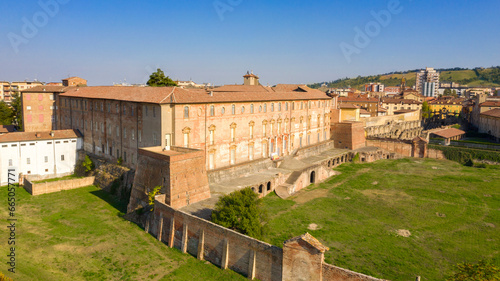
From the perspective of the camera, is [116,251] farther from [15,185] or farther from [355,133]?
[355,133]

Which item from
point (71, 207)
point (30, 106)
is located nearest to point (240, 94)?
point (71, 207)

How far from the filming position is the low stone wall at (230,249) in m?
17.9

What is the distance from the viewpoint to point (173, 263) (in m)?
22.8

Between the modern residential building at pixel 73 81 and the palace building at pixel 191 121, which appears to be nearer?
the palace building at pixel 191 121

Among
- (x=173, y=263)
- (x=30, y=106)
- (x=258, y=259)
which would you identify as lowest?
(x=173, y=263)

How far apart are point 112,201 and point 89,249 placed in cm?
978

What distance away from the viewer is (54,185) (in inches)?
1415

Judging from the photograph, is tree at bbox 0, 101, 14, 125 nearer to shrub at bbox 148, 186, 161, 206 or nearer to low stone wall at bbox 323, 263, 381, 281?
shrub at bbox 148, 186, 161, 206

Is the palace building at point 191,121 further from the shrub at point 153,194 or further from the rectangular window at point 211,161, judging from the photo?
the shrub at point 153,194

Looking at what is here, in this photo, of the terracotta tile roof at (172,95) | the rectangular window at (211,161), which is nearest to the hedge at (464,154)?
the terracotta tile roof at (172,95)

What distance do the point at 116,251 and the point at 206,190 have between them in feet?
27.6

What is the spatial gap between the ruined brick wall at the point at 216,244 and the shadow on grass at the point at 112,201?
209 inches

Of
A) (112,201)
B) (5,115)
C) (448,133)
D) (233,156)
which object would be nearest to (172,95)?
(233,156)

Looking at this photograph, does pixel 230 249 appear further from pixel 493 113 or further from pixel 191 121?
pixel 493 113
